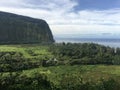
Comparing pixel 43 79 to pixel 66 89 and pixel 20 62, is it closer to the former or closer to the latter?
pixel 66 89

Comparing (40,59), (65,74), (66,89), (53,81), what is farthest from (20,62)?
(66,89)

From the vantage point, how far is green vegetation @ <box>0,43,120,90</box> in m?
93.1

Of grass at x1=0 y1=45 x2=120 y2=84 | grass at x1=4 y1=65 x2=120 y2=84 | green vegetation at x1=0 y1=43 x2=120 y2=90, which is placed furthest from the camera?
grass at x1=0 y1=45 x2=120 y2=84

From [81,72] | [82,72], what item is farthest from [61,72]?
[82,72]

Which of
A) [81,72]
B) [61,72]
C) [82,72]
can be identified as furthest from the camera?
[82,72]

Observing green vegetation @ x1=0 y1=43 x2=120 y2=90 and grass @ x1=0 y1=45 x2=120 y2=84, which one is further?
grass @ x1=0 y1=45 x2=120 y2=84

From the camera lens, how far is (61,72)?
4604 inches

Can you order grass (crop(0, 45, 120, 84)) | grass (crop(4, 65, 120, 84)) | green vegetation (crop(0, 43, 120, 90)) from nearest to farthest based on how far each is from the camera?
1. green vegetation (crop(0, 43, 120, 90))
2. grass (crop(4, 65, 120, 84))
3. grass (crop(0, 45, 120, 84))

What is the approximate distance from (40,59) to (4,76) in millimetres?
47019

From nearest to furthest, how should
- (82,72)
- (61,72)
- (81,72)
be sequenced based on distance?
(61,72), (81,72), (82,72)

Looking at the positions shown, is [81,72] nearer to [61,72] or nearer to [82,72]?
[82,72]

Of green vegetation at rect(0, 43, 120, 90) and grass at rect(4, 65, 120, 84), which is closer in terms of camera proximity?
green vegetation at rect(0, 43, 120, 90)

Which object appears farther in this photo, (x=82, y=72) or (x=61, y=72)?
(x=82, y=72)

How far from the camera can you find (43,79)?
98438 mm
